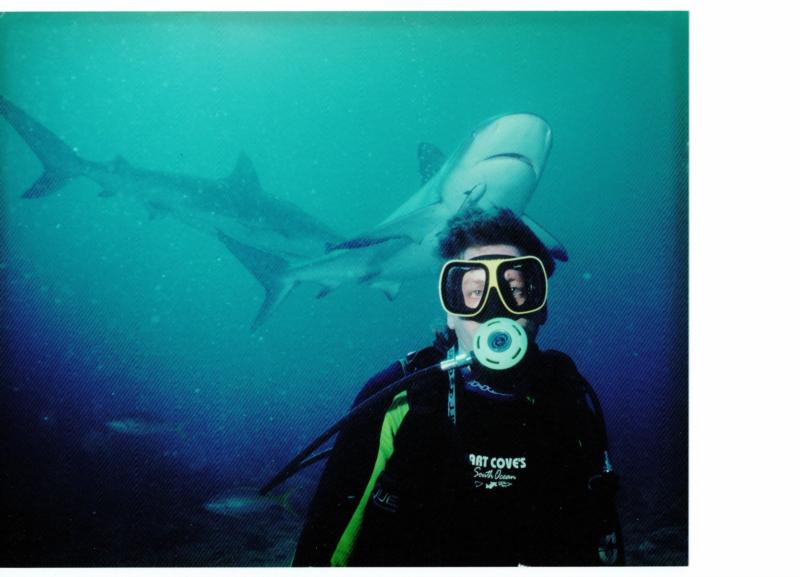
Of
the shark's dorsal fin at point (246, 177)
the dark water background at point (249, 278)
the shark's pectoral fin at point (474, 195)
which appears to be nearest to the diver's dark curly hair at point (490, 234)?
the dark water background at point (249, 278)

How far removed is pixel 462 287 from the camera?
1746mm

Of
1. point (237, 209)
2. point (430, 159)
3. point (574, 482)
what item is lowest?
point (574, 482)

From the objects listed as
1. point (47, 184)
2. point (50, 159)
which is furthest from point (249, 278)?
point (47, 184)

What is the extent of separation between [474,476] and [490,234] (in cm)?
93

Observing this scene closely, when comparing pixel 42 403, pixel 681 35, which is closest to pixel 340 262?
pixel 681 35

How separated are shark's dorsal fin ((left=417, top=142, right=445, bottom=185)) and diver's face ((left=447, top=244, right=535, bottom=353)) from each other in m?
4.13

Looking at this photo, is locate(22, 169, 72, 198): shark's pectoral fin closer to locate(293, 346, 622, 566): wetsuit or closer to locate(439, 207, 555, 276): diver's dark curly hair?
locate(439, 207, 555, 276): diver's dark curly hair

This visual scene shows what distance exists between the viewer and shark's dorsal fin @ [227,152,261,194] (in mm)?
6320

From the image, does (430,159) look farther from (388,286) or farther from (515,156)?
(388,286)

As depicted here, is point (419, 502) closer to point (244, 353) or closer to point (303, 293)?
point (303, 293)

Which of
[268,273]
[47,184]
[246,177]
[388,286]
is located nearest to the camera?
[47,184]

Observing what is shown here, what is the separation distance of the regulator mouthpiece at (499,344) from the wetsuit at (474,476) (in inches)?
6.2

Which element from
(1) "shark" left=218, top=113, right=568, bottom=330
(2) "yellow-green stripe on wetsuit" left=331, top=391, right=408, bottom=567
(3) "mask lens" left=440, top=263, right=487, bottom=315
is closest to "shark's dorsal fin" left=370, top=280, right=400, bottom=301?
(1) "shark" left=218, top=113, right=568, bottom=330

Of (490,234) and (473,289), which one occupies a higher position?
(490,234)
